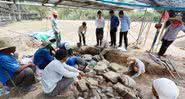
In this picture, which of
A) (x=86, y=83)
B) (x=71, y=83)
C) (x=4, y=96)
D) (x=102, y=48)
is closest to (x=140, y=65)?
(x=86, y=83)

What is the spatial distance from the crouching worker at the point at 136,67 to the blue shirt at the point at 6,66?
3299 millimetres

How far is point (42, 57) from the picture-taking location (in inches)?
193

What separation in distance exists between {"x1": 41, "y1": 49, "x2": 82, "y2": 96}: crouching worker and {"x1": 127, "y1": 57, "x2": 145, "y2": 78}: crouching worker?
2.24 metres

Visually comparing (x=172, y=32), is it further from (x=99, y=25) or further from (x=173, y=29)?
(x=99, y=25)

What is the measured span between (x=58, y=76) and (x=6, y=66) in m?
1.10

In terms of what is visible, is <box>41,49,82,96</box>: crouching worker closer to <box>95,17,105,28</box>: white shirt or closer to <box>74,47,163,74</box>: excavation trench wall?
<box>74,47,163,74</box>: excavation trench wall

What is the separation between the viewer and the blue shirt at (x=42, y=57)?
4.79m

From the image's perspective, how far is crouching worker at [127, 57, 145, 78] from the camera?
5.60 m

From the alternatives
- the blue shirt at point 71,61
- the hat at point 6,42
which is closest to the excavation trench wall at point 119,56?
the blue shirt at point 71,61

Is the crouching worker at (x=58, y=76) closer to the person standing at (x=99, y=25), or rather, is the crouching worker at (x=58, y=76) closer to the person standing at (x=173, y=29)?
the person standing at (x=173, y=29)

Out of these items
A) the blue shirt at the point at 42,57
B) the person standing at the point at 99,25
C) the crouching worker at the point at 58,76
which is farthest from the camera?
the person standing at the point at 99,25

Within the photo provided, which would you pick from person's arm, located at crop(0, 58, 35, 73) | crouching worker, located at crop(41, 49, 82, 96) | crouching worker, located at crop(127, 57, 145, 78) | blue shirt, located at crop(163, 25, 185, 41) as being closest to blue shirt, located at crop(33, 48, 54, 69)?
Result: person's arm, located at crop(0, 58, 35, 73)

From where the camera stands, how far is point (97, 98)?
4.41 m

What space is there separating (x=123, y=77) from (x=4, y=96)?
299cm
